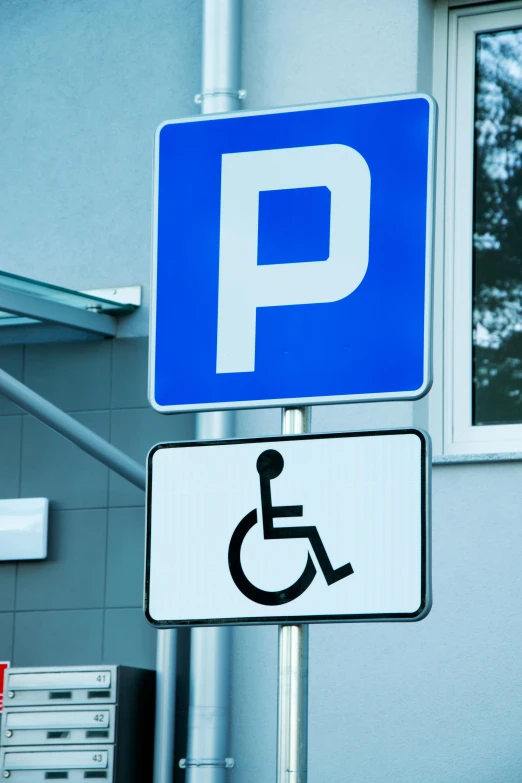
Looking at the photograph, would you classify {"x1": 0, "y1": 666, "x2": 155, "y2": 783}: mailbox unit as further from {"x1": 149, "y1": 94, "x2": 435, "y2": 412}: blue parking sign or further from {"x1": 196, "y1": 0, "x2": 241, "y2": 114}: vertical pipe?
{"x1": 149, "y1": 94, "x2": 435, "y2": 412}: blue parking sign

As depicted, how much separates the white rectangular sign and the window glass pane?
2.72m

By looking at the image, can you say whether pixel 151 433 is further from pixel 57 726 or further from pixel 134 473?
pixel 57 726

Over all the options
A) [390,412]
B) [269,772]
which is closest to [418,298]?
[390,412]

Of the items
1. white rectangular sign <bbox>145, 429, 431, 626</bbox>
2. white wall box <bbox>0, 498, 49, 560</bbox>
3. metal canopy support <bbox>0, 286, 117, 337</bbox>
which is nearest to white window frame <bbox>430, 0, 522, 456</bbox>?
metal canopy support <bbox>0, 286, 117, 337</bbox>

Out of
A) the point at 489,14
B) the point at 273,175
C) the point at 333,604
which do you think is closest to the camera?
the point at 333,604

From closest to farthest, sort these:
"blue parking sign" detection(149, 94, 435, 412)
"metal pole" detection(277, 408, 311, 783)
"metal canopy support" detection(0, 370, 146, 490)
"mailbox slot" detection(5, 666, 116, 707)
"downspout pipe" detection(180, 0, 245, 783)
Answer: "metal pole" detection(277, 408, 311, 783) < "blue parking sign" detection(149, 94, 435, 412) < "metal canopy support" detection(0, 370, 146, 490) < "mailbox slot" detection(5, 666, 116, 707) < "downspout pipe" detection(180, 0, 245, 783)

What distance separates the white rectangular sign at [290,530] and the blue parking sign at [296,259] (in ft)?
0.38

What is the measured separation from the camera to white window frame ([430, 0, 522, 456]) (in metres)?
5.05

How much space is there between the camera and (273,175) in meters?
2.62

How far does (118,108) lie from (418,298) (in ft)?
11.5

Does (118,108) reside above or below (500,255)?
above

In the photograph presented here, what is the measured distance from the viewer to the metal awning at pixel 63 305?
16.4 ft

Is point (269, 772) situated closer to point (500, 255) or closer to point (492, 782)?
point (492, 782)

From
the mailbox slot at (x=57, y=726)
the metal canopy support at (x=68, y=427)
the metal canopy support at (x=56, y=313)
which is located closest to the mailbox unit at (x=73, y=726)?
the mailbox slot at (x=57, y=726)
